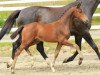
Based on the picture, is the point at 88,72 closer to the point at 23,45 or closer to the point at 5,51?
the point at 23,45

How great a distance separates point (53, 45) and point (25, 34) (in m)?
4.34

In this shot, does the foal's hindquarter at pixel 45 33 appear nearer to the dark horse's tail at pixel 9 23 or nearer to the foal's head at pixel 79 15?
the foal's head at pixel 79 15

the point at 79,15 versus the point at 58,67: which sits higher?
the point at 79,15

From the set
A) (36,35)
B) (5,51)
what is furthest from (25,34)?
(5,51)

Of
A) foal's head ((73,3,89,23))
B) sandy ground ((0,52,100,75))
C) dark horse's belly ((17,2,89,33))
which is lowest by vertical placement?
sandy ground ((0,52,100,75))

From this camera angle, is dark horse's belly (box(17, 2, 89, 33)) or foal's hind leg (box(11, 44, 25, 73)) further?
dark horse's belly (box(17, 2, 89, 33))

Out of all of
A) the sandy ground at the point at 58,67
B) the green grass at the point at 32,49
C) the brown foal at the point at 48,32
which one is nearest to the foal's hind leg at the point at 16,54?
the brown foal at the point at 48,32

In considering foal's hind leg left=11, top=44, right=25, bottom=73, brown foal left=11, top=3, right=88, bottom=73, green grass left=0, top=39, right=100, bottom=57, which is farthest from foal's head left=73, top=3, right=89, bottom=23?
green grass left=0, top=39, right=100, bottom=57

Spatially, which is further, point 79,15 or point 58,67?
point 58,67

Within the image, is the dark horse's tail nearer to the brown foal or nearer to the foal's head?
the brown foal

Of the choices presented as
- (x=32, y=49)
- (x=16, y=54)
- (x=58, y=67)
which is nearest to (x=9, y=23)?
(x=16, y=54)

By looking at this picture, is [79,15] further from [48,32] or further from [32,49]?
[32,49]

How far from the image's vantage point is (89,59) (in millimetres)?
11617

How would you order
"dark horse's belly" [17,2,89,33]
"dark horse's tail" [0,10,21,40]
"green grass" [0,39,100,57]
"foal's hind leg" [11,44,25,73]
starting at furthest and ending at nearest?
"green grass" [0,39,100,57] → "dark horse's tail" [0,10,21,40] → "dark horse's belly" [17,2,89,33] → "foal's hind leg" [11,44,25,73]
